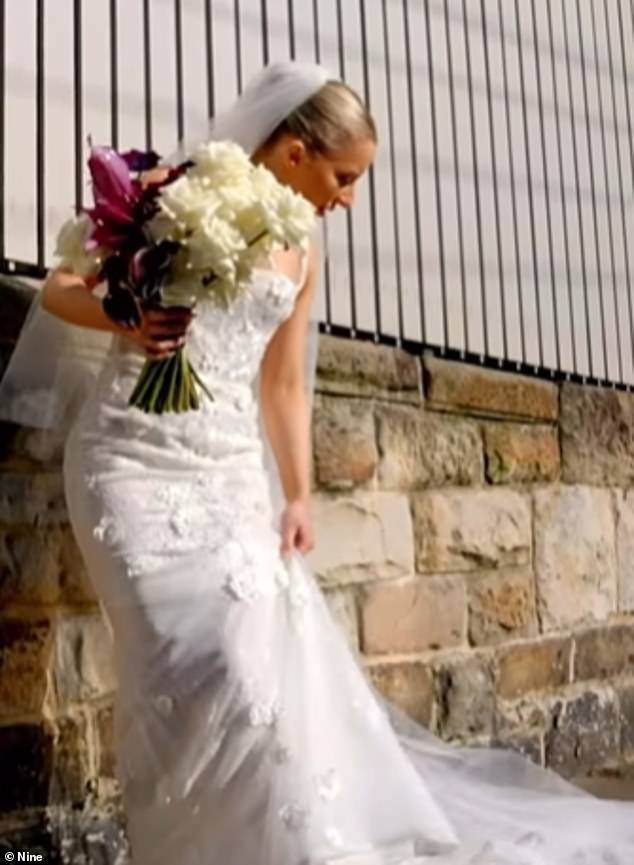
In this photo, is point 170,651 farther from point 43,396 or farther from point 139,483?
point 43,396

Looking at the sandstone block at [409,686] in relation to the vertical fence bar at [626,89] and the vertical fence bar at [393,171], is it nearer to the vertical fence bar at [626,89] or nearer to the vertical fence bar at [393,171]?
the vertical fence bar at [393,171]

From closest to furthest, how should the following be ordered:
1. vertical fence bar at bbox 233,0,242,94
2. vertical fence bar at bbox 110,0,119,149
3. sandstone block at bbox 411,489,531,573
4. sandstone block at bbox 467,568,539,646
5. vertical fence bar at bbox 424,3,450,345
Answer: vertical fence bar at bbox 110,0,119,149
vertical fence bar at bbox 233,0,242,94
sandstone block at bbox 411,489,531,573
sandstone block at bbox 467,568,539,646
vertical fence bar at bbox 424,3,450,345

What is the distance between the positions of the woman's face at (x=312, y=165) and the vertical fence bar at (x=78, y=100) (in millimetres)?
485

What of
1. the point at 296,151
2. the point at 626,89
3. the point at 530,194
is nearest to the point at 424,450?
the point at 530,194

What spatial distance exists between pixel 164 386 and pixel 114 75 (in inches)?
38.4

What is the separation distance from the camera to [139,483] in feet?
8.04

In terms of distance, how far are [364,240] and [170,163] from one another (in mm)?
1094

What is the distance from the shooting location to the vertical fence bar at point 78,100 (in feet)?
9.69

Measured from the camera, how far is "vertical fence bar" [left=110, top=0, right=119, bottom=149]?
3.04m

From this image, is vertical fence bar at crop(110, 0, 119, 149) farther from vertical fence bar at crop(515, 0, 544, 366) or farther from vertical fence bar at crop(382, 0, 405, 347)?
vertical fence bar at crop(515, 0, 544, 366)

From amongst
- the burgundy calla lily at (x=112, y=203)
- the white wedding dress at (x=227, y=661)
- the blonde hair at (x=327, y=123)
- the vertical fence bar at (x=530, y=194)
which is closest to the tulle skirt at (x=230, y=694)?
the white wedding dress at (x=227, y=661)

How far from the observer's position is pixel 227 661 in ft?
7.71

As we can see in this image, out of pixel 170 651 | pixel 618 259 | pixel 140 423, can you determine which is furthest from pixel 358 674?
pixel 618 259

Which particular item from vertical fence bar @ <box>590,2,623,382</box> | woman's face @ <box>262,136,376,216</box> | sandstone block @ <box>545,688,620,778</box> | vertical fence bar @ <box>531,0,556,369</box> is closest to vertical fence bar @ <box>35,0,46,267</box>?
woman's face @ <box>262,136,376,216</box>
